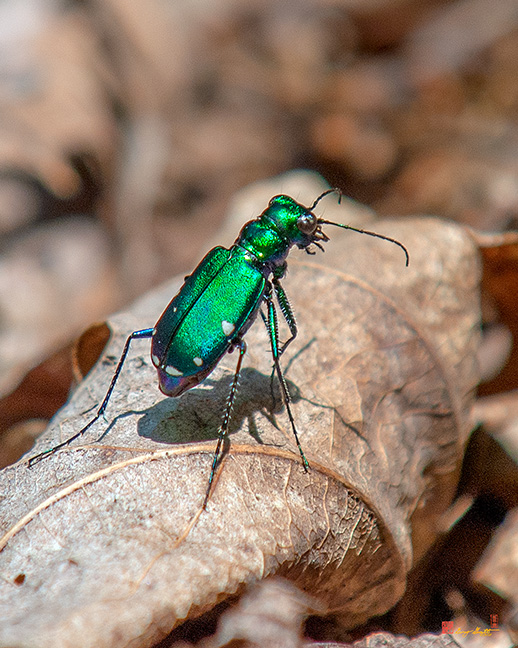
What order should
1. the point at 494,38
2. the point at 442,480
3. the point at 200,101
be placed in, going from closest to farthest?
the point at 442,480 → the point at 200,101 → the point at 494,38

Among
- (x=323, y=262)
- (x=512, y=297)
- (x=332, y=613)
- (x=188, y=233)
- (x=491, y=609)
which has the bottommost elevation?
(x=491, y=609)

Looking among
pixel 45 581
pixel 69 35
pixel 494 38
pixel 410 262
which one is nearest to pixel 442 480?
pixel 410 262

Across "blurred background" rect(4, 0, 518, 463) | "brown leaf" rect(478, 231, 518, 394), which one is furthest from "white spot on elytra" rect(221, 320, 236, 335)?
"brown leaf" rect(478, 231, 518, 394)

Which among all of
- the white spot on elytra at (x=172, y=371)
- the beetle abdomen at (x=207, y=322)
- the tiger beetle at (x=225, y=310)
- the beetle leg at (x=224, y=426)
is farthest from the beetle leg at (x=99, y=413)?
the beetle leg at (x=224, y=426)

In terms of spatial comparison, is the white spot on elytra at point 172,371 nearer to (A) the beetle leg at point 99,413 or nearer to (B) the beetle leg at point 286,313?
(A) the beetle leg at point 99,413

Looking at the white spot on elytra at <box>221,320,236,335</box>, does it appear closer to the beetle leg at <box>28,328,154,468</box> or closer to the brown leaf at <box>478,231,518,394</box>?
the beetle leg at <box>28,328,154,468</box>

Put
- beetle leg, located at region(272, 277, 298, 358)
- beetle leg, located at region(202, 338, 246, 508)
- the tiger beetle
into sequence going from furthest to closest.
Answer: beetle leg, located at region(272, 277, 298, 358)
the tiger beetle
beetle leg, located at region(202, 338, 246, 508)

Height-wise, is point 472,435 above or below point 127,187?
below

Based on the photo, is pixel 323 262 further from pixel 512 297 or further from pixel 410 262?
pixel 512 297
